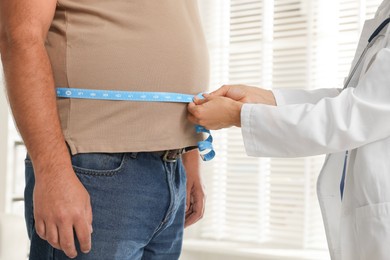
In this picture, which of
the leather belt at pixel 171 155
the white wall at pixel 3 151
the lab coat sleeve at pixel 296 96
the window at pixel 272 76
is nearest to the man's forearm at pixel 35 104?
the leather belt at pixel 171 155

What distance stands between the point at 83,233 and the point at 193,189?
1.62 ft

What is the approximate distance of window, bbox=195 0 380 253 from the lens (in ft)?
8.74

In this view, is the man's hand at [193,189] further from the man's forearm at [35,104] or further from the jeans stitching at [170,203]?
the man's forearm at [35,104]

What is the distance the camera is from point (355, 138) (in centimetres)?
116

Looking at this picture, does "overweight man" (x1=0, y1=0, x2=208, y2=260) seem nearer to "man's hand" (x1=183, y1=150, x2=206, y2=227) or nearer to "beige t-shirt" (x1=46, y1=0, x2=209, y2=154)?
"beige t-shirt" (x1=46, y1=0, x2=209, y2=154)

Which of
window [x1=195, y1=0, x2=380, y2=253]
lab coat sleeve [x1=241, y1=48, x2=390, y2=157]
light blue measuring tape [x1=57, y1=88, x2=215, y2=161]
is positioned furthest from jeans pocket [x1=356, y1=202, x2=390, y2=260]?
window [x1=195, y1=0, x2=380, y2=253]

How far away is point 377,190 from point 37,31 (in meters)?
0.72

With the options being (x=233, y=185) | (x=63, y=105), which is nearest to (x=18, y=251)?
(x=233, y=185)

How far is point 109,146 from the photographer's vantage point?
3.55ft

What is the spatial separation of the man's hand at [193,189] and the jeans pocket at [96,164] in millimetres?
372

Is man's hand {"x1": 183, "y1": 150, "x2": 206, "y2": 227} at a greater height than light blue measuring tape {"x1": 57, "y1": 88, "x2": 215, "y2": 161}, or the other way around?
light blue measuring tape {"x1": 57, "y1": 88, "x2": 215, "y2": 161}

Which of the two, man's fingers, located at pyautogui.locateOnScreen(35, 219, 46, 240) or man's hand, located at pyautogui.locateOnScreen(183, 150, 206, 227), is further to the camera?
man's hand, located at pyautogui.locateOnScreen(183, 150, 206, 227)

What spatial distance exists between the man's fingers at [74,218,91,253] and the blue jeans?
40 millimetres

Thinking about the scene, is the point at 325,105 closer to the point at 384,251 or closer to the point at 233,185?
the point at 384,251
